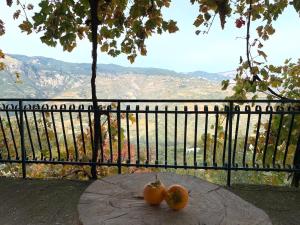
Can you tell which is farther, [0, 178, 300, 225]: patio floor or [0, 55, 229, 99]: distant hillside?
[0, 55, 229, 99]: distant hillside

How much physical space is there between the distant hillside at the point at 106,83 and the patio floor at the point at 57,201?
109 metres

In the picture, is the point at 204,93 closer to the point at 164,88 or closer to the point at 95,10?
the point at 164,88

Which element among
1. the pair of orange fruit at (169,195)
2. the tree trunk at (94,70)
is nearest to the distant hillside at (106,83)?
Result: the tree trunk at (94,70)

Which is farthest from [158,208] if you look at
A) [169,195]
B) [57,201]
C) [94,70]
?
[94,70]

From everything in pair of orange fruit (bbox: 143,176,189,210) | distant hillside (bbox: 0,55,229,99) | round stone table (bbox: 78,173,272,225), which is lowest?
distant hillside (bbox: 0,55,229,99)

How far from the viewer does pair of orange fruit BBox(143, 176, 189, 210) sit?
2.54 m

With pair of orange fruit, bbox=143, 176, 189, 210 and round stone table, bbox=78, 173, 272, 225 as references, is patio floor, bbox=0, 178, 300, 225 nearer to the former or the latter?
round stone table, bbox=78, 173, 272, 225

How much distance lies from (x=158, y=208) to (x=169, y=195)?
15 cm

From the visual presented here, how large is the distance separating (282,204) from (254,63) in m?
3.03

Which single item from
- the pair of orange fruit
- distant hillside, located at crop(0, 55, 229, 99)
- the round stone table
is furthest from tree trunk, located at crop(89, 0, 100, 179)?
distant hillside, located at crop(0, 55, 229, 99)

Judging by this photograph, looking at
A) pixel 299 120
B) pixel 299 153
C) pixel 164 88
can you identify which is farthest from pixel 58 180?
pixel 164 88

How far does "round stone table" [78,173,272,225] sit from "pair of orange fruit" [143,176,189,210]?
53mm

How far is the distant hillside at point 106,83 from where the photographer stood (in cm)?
12144

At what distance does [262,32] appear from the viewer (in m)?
6.98
